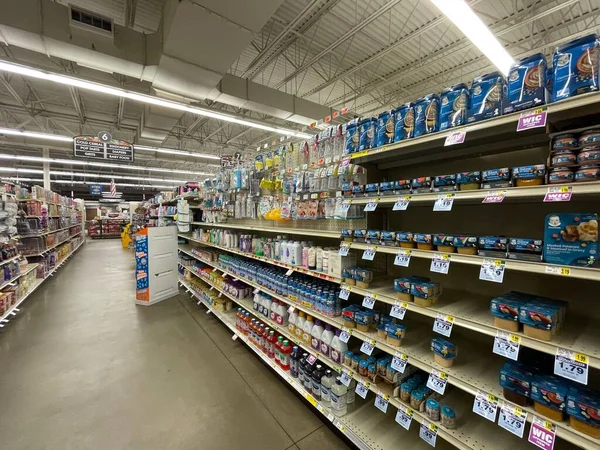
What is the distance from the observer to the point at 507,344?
50.3 inches

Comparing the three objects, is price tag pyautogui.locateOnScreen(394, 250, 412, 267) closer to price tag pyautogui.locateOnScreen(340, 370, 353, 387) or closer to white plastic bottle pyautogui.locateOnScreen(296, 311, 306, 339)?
price tag pyautogui.locateOnScreen(340, 370, 353, 387)

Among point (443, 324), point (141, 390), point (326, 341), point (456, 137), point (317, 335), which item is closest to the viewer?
point (456, 137)

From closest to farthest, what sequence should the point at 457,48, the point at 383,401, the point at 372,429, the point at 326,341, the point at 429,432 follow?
1. the point at 429,432
2. the point at 383,401
3. the point at 372,429
4. the point at 326,341
5. the point at 457,48

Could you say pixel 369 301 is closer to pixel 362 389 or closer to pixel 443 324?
pixel 443 324

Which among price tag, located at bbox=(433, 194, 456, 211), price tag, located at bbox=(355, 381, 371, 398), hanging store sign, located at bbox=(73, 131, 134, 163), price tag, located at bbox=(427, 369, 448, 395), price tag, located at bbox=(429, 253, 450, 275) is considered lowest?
price tag, located at bbox=(355, 381, 371, 398)

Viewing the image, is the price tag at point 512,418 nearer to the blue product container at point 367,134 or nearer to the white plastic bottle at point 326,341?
the white plastic bottle at point 326,341

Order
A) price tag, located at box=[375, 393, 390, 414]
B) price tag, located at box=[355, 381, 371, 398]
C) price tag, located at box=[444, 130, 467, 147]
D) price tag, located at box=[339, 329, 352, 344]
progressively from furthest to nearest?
price tag, located at box=[339, 329, 352, 344] → price tag, located at box=[355, 381, 371, 398] → price tag, located at box=[375, 393, 390, 414] → price tag, located at box=[444, 130, 467, 147]

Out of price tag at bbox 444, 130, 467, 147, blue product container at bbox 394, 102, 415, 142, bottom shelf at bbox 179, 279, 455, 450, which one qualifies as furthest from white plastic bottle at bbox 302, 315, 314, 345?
price tag at bbox 444, 130, 467, 147

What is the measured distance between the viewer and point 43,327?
14.4ft

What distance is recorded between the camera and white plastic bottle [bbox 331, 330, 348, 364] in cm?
223

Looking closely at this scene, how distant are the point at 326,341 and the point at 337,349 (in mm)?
139

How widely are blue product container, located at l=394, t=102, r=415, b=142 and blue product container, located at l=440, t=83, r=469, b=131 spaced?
181 millimetres

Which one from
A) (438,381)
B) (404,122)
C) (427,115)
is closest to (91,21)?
(404,122)

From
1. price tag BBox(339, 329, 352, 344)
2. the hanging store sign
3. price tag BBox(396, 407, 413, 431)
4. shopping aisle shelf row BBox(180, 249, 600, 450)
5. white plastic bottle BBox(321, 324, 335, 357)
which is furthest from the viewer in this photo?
the hanging store sign
